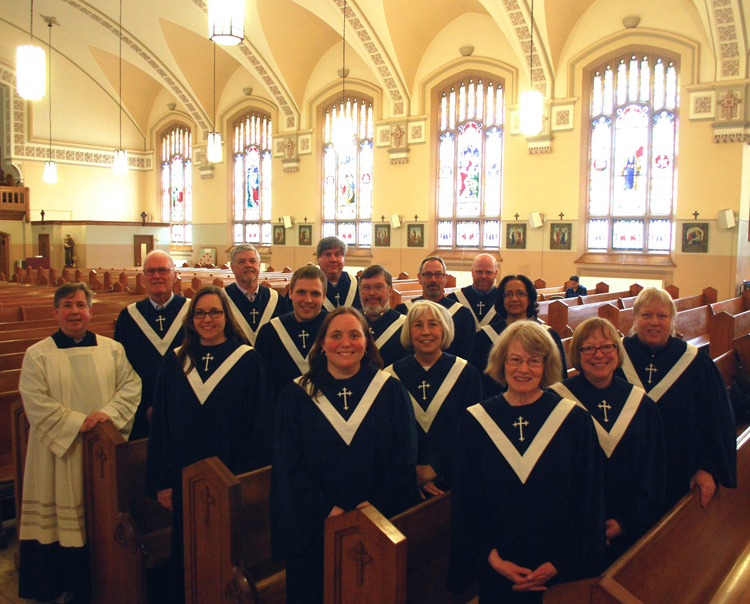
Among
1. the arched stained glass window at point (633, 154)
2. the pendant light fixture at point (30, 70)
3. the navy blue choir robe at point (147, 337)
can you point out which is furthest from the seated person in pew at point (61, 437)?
the arched stained glass window at point (633, 154)

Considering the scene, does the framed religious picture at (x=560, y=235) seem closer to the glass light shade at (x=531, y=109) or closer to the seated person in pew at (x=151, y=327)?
the glass light shade at (x=531, y=109)

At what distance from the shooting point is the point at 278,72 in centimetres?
1575

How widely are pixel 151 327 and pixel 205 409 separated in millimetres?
1027

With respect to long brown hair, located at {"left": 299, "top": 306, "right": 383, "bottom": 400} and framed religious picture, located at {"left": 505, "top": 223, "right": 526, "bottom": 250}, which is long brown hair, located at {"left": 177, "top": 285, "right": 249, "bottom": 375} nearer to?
long brown hair, located at {"left": 299, "top": 306, "right": 383, "bottom": 400}

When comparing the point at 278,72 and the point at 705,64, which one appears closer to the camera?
the point at 705,64

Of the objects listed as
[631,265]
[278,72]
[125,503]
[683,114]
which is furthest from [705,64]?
[125,503]

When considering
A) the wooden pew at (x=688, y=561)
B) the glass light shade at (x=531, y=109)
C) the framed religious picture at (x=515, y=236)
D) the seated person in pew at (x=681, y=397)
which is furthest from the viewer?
the framed religious picture at (x=515, y=236)

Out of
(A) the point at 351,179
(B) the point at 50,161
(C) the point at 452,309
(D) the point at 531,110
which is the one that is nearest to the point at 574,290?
(D) the point at 531,110

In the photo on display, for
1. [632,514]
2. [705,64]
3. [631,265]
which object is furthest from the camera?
[631,265]

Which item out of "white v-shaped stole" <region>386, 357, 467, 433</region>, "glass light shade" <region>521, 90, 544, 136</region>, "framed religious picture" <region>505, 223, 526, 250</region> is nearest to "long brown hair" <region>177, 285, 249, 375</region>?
"white v-shaped stole" <region>386, 357, 467, 433</region>

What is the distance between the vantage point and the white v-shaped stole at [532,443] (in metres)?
2.17

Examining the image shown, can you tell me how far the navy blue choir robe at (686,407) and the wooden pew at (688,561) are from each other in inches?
6.7

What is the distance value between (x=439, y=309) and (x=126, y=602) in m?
2.10

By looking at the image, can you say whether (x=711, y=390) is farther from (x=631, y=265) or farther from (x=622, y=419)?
(x=631, y=265)
